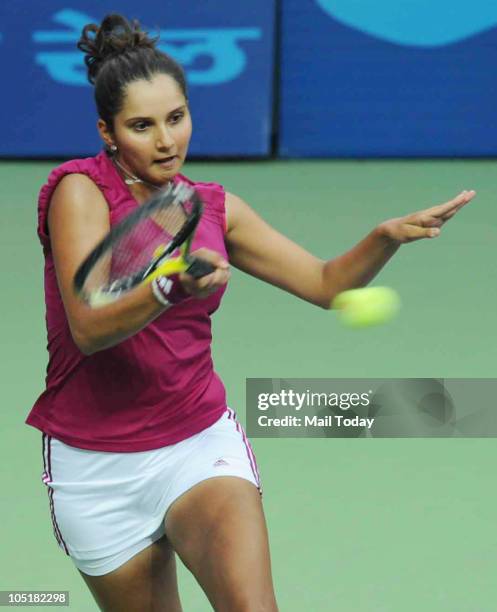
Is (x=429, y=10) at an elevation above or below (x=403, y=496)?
above

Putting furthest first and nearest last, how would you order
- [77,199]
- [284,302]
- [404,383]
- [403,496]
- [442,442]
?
[284,302], [404,383], [442,442], [403,496], [77,199]

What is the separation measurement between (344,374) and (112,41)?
3458 millimetres

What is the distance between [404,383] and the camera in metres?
6.80

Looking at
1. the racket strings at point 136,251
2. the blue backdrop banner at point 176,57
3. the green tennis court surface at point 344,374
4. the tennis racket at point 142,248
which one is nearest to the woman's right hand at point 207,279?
the tennis racket at point 142,248

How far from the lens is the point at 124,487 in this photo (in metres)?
3.64

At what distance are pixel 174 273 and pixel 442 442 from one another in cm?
324

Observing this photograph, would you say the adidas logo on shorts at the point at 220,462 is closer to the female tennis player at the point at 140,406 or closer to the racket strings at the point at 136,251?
the female tennis player at the point at 140,406

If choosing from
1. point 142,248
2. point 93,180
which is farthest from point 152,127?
point 142,248

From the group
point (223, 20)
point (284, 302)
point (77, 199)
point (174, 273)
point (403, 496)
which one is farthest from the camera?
point (223, 20)

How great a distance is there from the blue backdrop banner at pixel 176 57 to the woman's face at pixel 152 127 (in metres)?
7.32

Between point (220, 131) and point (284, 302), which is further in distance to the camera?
point (220, 131)

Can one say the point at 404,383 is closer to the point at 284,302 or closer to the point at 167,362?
the point at 284,302

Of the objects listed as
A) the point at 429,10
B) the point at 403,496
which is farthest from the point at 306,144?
the point at 403,496

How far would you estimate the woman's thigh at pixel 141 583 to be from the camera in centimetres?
371
